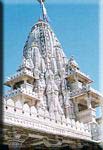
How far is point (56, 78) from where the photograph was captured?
1794 cm

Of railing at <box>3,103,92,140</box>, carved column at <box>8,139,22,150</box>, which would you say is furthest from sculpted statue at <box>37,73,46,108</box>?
carved column at <box>8,139,22,150</box>

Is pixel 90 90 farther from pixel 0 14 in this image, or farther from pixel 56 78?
pixel 0 14

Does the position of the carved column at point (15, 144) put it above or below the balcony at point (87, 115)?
below

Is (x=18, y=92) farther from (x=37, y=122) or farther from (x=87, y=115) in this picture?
(x=37, y=122)

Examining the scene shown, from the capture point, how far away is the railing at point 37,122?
26.6 ft

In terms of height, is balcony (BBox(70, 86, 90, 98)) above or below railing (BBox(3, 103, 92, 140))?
above

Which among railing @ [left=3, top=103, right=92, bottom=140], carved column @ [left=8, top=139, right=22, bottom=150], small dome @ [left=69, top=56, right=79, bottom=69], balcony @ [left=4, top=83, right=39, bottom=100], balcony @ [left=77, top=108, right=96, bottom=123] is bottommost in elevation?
carved column @ [left=8, top=139, right=22, bottom=150]

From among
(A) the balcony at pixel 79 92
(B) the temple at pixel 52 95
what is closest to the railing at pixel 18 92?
(B) the temple at pixel 52 95

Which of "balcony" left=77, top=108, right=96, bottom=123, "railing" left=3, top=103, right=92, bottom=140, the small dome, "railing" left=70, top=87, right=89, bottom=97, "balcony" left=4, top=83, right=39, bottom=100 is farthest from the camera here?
the small dome

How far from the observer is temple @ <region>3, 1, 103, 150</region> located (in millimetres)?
9008

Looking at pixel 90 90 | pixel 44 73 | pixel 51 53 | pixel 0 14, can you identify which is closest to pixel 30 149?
pixel 0 14

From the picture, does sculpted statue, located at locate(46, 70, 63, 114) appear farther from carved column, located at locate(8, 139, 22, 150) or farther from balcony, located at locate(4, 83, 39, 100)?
carved column, located at locate(8, 139, 22, 150)

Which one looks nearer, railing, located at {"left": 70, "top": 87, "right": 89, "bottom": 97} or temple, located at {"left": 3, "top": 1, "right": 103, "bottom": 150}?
temple, located at {"left": 3, "top": 1, "right": 103, "bottom": 150}

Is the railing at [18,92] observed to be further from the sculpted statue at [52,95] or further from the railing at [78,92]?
the railing at [78,92]
